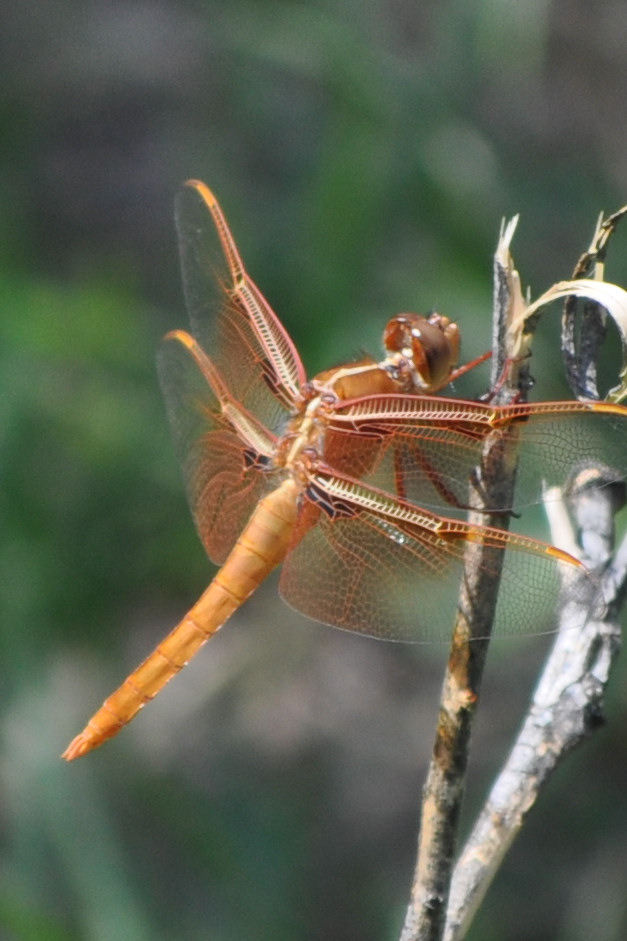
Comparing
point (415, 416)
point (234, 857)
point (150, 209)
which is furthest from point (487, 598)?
point (150, 209)

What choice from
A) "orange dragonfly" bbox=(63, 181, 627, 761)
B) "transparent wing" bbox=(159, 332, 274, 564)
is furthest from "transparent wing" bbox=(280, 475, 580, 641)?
"transparent wing" bbox=(159, 332, 274, 564)

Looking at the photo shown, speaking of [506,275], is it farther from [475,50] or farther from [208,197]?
[475,50]

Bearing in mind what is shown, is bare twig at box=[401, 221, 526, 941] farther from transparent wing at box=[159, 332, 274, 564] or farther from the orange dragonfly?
transparent wing at box=[159, 332, 274, 564]

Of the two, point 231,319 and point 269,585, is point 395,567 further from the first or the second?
point 269,585

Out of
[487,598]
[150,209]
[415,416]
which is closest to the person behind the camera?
[487,598]

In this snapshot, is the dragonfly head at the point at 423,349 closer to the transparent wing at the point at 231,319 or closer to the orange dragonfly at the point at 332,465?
the orange dragonfly at the point at 332,465

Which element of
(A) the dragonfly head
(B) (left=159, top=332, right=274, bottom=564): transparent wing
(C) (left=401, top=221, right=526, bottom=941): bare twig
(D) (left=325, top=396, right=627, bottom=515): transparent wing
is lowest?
(C) (left=401, top=221, right=526, bottom=941): bare twig

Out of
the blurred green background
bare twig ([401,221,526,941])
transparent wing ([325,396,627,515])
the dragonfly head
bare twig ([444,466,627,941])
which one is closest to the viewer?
bare twig ([401,221,526,941])
